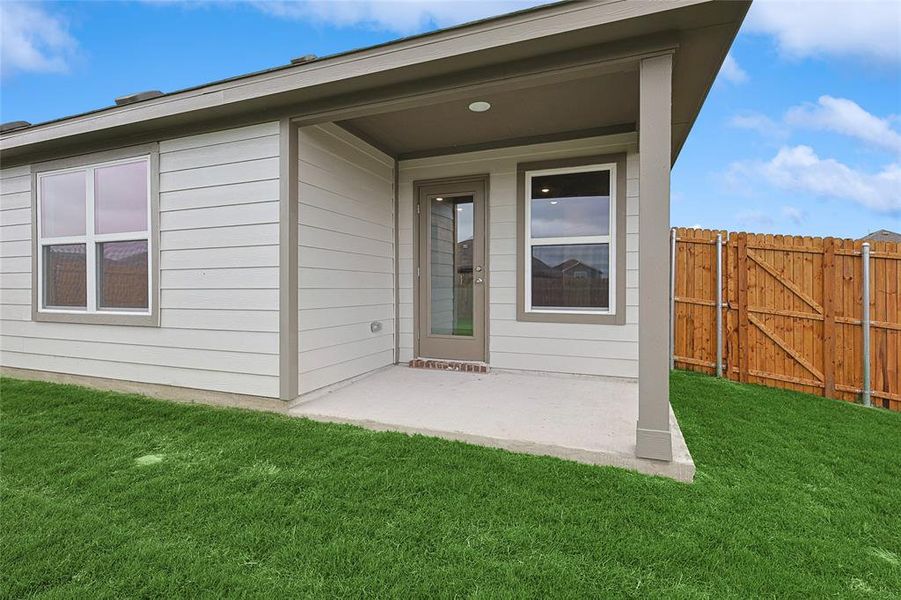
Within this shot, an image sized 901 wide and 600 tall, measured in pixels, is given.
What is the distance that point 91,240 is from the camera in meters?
4.00

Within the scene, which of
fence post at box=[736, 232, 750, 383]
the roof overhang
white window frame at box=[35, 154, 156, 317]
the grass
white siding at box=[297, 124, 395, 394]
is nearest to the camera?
the grass

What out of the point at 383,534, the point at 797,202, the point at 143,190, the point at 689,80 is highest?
the point at 797,202

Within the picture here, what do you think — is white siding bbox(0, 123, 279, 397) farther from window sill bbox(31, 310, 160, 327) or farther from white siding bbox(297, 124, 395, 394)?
white siding bbox(297, 124, 395, 394)

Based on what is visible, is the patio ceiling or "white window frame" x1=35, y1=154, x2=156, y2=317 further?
"white window frame" x1=35, y1=154, x2=156, y2=317

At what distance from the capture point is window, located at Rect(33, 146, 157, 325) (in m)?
3.83

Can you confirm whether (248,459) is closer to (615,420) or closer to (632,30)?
(615,420)

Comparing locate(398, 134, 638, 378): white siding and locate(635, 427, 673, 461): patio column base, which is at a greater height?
locate(398, 134, 638, 378): white siding

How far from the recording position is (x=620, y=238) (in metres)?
4.12

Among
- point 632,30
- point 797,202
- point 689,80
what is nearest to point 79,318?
point 632,30

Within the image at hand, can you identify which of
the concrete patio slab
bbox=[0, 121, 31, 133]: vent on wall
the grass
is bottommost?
the grass

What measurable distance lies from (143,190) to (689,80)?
4426mm

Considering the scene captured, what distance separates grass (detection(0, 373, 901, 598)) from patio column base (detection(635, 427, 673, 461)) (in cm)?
16

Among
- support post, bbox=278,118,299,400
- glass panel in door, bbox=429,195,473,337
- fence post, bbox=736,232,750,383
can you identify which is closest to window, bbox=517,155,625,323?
glass panel in door, bbox=429,195,473,337

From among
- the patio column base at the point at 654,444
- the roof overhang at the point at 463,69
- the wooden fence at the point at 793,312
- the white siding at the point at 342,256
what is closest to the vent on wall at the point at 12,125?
the roof overhang at the point at 463,69
